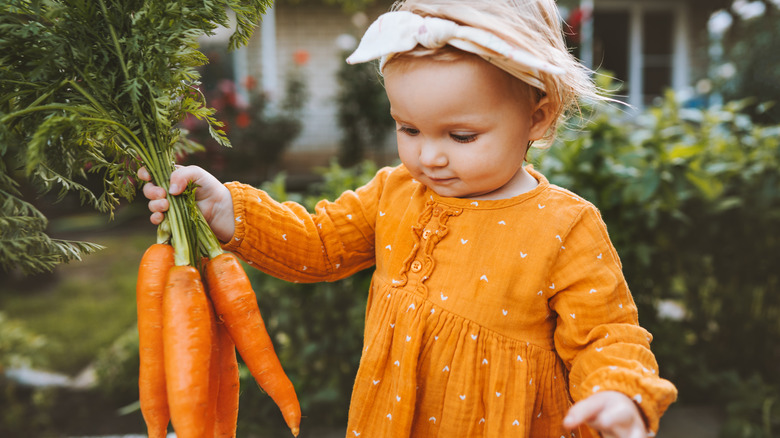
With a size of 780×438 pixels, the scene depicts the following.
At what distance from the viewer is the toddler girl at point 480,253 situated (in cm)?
120

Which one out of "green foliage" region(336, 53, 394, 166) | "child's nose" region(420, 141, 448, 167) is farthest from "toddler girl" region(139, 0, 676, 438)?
"green foliage" region(336, 53, 394, 166)

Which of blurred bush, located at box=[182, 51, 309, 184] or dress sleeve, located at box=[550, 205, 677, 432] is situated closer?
dress sleeve, located at box=[550, 205, 677, 432]

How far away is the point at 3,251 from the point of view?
1270mm

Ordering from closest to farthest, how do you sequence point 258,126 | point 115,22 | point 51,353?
1. point 115,22
2. point 51,353
3. point 258,126

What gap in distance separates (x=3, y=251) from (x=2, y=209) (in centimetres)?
9

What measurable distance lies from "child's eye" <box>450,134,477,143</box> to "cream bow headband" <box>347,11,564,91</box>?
154 mm

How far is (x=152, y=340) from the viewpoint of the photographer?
1.35 metres

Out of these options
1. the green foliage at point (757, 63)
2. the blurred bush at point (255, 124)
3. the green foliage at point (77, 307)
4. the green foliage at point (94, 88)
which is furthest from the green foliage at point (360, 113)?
the green foliage at point (94, 88)

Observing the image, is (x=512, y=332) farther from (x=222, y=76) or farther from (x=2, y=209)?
(x=222, y=76)

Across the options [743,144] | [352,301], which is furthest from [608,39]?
[352,301]

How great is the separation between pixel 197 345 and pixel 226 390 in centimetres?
23

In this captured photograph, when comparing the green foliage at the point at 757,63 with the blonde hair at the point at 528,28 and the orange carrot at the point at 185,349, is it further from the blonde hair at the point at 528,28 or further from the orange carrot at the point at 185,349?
the orange carrot at the point at 185,349

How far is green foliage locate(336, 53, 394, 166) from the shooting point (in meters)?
8.92

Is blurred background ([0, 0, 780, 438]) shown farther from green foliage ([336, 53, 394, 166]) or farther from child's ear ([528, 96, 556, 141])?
green foliage ([336, 53, 394, 166])
